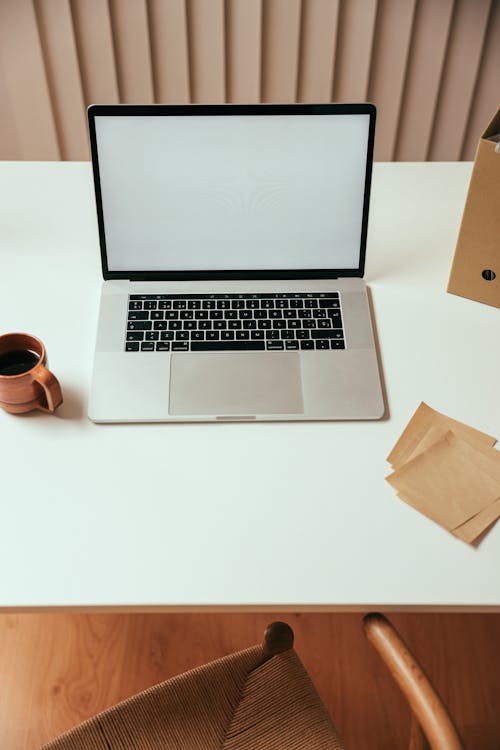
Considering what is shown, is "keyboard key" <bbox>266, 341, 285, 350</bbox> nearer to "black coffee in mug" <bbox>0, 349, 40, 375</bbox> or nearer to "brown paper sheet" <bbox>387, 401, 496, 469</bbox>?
"brown paper sheet" <bbox>387, 401, 496, 469</bbox>

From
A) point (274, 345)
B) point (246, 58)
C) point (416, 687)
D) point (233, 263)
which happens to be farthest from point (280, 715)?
point (246, 58)

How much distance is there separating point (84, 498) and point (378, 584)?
0.36 meters

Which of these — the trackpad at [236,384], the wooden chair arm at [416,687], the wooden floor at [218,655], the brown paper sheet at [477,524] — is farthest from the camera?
the wooden floor at [218,655]

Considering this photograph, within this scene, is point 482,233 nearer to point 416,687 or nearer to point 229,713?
point 416,687

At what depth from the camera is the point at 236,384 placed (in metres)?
0.99

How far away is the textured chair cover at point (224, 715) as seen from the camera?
925 mm

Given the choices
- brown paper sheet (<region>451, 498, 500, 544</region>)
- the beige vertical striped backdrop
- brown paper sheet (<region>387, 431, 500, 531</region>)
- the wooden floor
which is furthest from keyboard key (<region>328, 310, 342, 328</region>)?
the beige vertical striped backdrop

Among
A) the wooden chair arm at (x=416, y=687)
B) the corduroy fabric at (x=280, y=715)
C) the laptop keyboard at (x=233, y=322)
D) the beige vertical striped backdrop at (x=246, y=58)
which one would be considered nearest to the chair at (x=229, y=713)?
the corduroy fabric at (x=280, y=715)

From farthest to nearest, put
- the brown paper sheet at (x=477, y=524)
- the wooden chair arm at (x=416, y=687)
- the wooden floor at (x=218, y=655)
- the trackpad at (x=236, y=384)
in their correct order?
the wooden floor at (x=218, y=655) → the trackpad at (x=236, y=384) → the brown paper sheet at (x=477, y=524) → the wooden chair arm at (x=416, y=687)

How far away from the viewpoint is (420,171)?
137 cm

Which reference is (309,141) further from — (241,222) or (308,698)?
(308,698)

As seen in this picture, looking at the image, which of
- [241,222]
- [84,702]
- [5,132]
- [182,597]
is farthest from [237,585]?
[5,132]

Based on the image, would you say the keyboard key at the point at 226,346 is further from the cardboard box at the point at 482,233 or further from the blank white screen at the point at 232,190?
the cardboard box at the point at 482,233

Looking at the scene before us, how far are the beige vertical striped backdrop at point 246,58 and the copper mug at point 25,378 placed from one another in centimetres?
119
